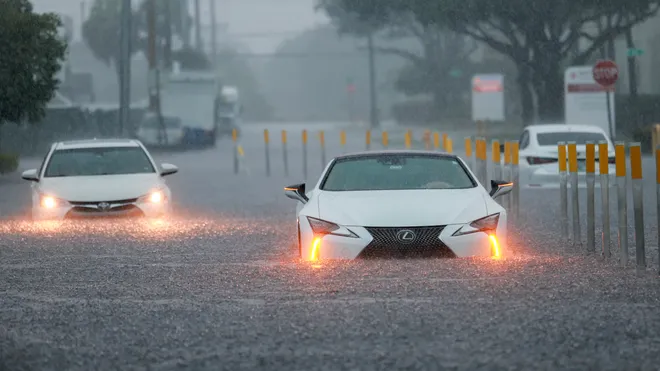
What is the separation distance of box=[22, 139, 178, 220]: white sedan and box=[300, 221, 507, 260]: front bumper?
7830 mm

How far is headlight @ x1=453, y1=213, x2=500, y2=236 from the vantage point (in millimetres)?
14516

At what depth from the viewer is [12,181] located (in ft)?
124

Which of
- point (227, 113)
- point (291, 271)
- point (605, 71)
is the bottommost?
point (291, 271)

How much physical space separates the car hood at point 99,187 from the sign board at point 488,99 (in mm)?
46580

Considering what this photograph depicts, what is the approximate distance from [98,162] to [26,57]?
1155cm

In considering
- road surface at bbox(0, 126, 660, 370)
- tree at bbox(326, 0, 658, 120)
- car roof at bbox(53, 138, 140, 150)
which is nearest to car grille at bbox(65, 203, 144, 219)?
car roof at bbox(53, 138, 140, 150)

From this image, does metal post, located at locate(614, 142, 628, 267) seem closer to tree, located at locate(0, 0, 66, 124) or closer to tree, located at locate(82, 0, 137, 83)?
tree, located at locate(0, 0, 66, 124)

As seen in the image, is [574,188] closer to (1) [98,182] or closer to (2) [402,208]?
(2) [402,208]

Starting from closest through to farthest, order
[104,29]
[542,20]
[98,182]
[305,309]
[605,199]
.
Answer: [305,309]
[605,199]
[98,182]
[542,20]
[104,29]

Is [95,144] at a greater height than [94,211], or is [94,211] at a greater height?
[95,144]

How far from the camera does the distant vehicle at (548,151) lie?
27188 millimetres

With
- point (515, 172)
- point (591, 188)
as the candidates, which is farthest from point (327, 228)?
point (515, 172)

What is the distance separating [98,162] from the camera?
23766mm

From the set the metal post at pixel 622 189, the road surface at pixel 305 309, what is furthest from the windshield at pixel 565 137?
the metal post at pixel 622 189
